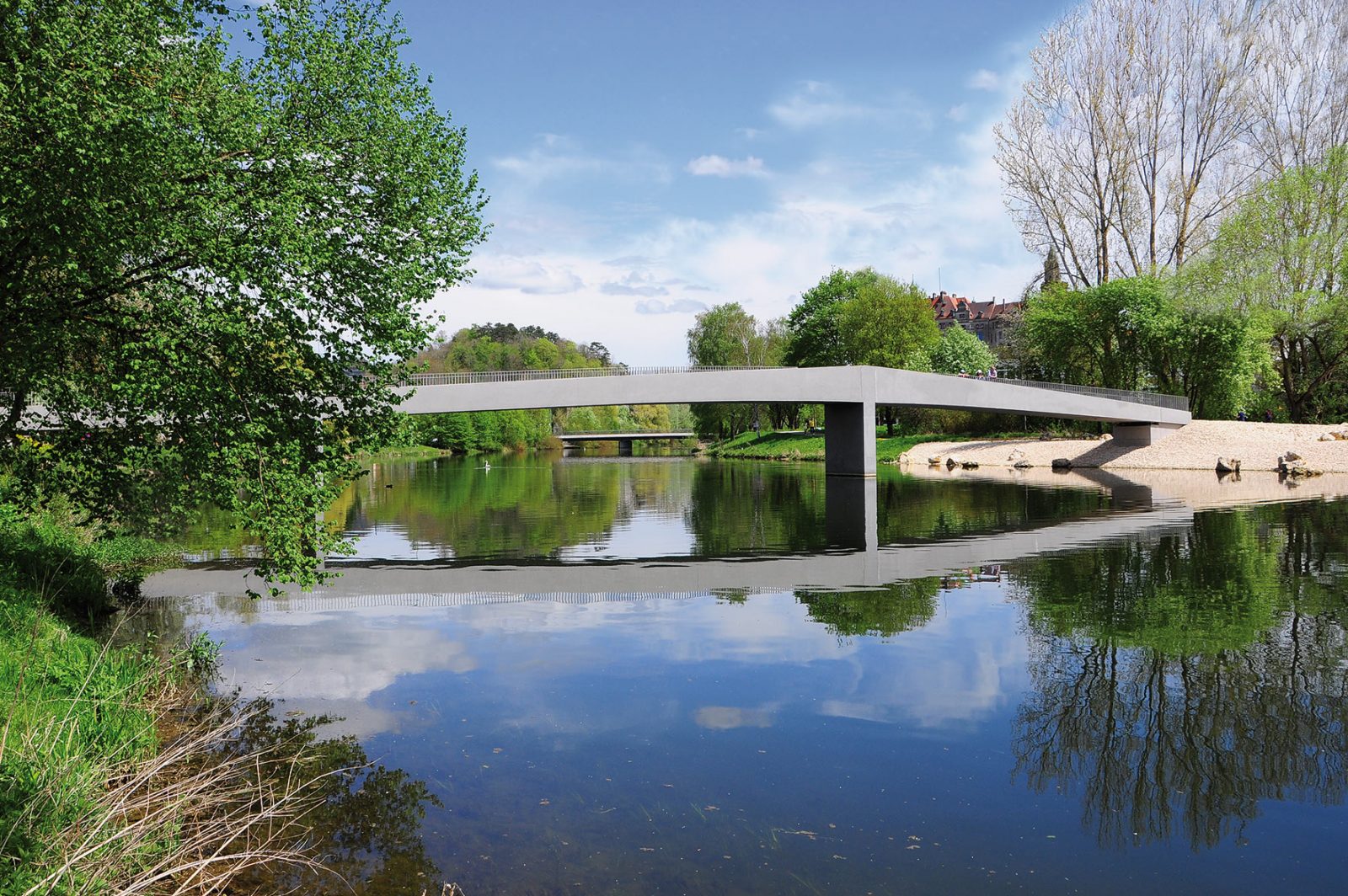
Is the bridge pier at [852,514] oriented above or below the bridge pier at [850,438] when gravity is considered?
below

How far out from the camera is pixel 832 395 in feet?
117

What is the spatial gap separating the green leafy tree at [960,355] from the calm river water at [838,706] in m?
36.9

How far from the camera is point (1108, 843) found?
5184 millimetres

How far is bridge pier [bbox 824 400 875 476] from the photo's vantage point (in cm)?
3675

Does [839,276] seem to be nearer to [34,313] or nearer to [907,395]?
[907,395]

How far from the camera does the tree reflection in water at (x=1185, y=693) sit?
575 centimetres

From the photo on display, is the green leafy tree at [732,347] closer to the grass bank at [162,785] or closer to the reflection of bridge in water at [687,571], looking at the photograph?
the reflection of bridge in water at [687,571]

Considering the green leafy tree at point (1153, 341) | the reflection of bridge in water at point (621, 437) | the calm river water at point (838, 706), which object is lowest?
the calm river water at point (838, 706)

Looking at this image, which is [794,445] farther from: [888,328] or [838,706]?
[838,706]

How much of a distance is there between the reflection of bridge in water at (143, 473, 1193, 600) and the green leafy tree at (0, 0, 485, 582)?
4.89 meters

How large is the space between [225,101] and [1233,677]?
9.52 metres

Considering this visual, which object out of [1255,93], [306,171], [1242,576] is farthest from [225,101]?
[1255,93]

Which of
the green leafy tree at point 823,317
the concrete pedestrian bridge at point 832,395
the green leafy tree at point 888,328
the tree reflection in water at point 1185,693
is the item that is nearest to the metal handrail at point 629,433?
the green leafy tree at point 823,317

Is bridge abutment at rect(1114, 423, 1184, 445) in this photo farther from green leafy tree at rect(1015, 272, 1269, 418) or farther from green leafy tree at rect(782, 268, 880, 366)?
green leafy tree at rect(782, 268, 880, 366)
